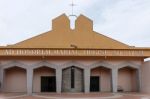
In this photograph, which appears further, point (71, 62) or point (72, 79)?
point (72, 79)

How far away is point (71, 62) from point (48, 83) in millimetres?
3738

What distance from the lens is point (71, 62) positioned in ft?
96.2

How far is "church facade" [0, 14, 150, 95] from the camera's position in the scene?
28453 millimetres

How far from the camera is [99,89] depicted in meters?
31.2

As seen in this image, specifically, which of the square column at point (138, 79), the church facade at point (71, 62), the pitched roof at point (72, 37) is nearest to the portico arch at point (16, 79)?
the church facade at point (71, 62)

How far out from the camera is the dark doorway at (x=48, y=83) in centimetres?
3072

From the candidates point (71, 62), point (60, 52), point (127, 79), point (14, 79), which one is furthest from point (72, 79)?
point (127, 79)

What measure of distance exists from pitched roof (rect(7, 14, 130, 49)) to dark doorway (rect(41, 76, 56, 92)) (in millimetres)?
3603

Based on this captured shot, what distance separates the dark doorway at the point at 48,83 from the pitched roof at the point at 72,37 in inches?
142

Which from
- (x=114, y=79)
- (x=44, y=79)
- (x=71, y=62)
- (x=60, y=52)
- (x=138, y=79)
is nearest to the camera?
(x=60, y=52)

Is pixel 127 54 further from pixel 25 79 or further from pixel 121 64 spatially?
pixel 25 79

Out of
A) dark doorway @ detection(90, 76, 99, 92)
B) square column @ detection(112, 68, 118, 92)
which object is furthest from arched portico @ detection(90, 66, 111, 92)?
square column @ detection(112, 68, 118, 92)

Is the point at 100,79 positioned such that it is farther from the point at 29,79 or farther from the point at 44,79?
the point at 29,79

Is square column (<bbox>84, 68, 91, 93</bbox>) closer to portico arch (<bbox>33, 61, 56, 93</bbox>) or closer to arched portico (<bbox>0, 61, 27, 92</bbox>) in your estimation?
portico arch (<bbox>33, 61, 56, 93</bbox>)
